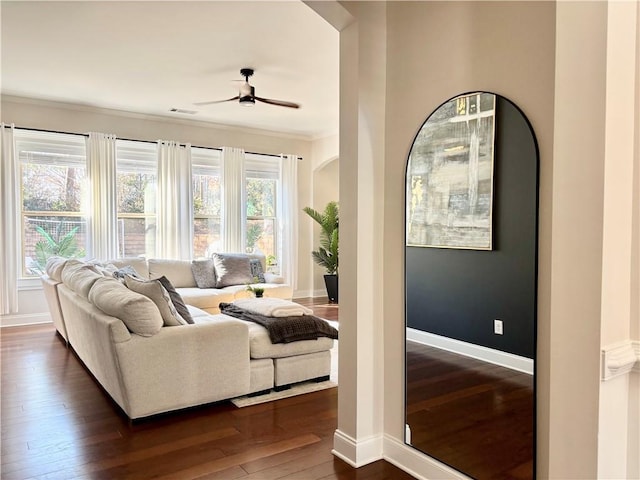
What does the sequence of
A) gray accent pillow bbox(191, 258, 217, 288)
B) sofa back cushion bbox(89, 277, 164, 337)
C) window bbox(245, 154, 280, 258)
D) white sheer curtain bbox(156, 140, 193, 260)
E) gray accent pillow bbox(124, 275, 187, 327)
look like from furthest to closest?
window bbox(245, 154, 280, 258) < white sheer curtain bbox(156, 140, 193, 260) < gray accent pillow bbox(191, 258, 217, 288) < gray accent pillow bbox(124, 275, 187, 327) < sofa back cushion bbox(89, 277, 164, 337)

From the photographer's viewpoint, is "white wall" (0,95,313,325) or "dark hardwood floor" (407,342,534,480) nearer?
"dark hardwood floor" (407,342,534,480)

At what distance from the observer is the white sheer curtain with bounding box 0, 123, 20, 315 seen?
5.85 m

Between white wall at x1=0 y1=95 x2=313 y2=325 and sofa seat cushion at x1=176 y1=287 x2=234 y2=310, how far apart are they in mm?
1959

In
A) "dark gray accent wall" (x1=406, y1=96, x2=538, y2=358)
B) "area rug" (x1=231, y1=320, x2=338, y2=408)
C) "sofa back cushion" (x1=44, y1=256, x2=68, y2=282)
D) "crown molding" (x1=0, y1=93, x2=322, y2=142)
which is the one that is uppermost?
"crown molding" (x1=0, y1=93, x2=322, y2=142)

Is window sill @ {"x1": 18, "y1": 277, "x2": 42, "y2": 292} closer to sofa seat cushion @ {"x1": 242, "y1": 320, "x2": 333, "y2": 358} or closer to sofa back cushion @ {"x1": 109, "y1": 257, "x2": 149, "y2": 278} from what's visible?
sofa back cushion @ {"x1": 109, "y1": 257, "x2": 149, "y2": 278}

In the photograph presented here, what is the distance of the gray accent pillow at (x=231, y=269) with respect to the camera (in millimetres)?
6793

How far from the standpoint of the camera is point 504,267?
6.49 ft

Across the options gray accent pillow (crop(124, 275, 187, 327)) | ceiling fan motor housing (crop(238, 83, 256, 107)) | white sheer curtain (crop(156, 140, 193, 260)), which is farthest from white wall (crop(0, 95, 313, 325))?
gray accent pillow (crop(124, 275, 187, 327))

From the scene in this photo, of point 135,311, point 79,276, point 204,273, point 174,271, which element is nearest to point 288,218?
point 204,273

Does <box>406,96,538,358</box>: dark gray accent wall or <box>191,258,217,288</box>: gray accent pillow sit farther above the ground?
<box>406,96,538,358</box>: dark gray accent wall

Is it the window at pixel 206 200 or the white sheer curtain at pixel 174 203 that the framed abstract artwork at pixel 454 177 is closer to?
the white sheer curtain at pixel 174 203

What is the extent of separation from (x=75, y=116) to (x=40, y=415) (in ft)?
15.0

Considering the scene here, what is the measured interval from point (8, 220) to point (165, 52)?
10.7 ft

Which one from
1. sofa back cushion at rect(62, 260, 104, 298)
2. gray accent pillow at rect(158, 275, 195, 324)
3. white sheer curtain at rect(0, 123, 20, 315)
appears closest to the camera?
gray accent pillow at rect(158, 275, 195, 324)
